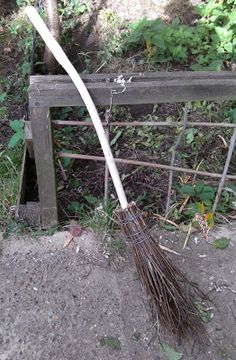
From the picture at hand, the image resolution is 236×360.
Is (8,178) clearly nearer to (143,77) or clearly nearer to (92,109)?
(92,109)

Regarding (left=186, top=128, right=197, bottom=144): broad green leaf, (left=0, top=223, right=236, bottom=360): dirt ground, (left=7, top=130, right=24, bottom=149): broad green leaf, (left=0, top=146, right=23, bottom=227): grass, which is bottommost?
(left=0, top=223, right=236, bottom=360): dirt ground

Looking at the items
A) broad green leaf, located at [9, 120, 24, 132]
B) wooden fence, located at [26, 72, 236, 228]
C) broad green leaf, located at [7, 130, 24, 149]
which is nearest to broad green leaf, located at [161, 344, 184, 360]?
wooden fence, located at [26, 72, 236, 228]

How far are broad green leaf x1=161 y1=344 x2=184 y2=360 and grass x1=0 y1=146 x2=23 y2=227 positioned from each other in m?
1.13

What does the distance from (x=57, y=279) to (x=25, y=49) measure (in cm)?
236

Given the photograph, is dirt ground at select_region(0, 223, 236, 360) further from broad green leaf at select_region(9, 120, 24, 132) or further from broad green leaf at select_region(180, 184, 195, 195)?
broad green leaf at select_region(9, 120, 24, 132)

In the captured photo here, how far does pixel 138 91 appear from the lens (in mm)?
2000

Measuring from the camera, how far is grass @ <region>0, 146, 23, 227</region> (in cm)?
259

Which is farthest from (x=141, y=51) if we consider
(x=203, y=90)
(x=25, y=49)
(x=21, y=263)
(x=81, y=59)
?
(x=21, y=263)

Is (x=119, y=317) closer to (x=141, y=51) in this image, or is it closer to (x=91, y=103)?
(x=91, y=103)

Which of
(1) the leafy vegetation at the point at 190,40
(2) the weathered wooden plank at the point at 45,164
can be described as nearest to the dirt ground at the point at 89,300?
(2) the weathered wooden plank at the point at 45,164

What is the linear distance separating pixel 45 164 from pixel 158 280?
0.79 m

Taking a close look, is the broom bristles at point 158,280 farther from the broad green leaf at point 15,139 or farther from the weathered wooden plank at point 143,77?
the broad green leaf at point 15,139

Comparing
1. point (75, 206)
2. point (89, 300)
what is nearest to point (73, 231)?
point (75, 206)

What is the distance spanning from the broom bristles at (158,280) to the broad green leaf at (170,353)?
73 mm
